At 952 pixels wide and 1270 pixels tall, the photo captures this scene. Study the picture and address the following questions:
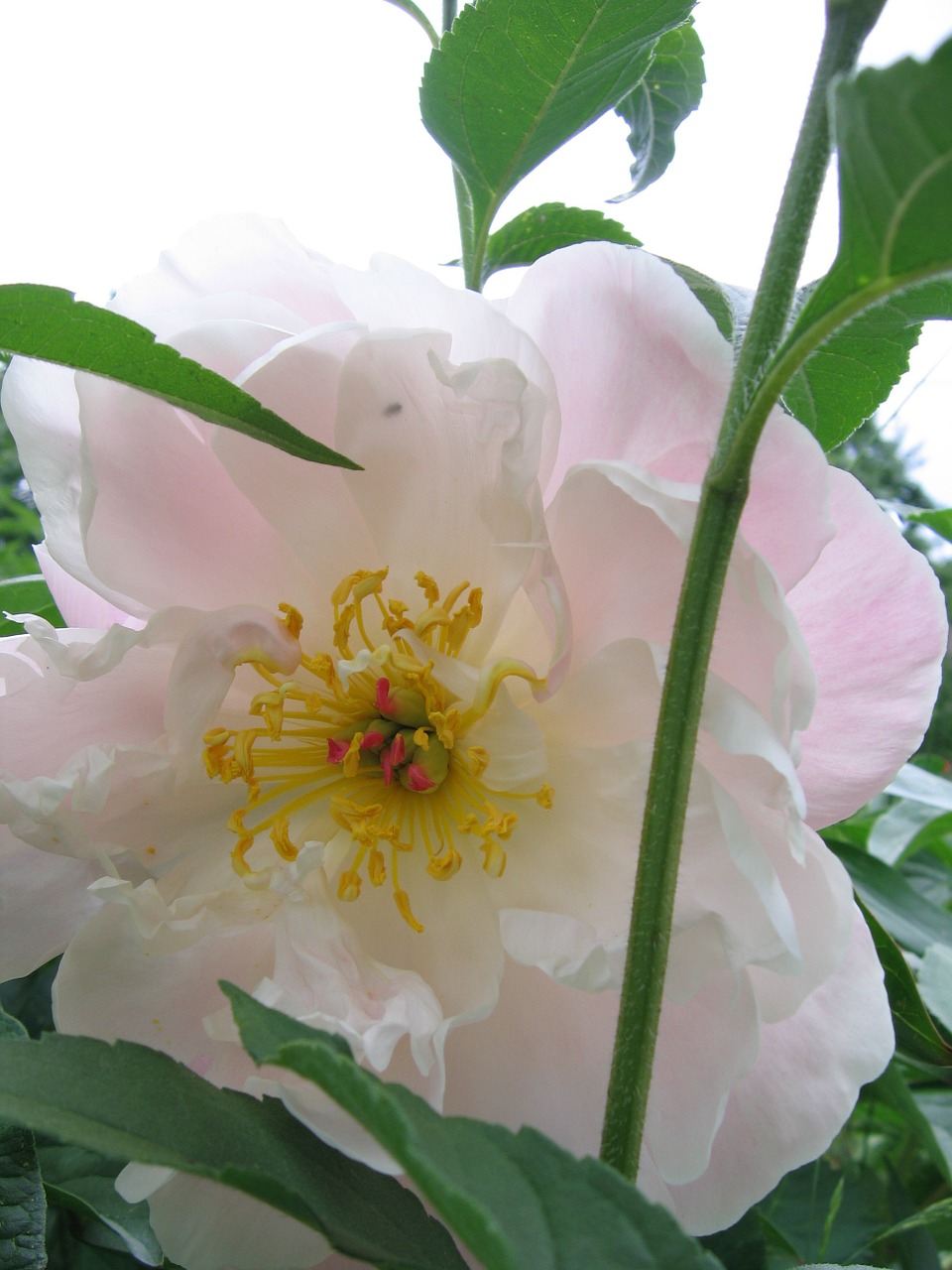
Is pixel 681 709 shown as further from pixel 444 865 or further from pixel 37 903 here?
Answer: pixel 37 903

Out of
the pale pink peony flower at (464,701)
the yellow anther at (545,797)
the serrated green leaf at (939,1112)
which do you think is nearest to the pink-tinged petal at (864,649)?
the pale pink peony flower at (464,701)

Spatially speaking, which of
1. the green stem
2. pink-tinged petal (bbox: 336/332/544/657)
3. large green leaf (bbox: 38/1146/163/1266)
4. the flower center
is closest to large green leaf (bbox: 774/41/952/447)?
the green stem

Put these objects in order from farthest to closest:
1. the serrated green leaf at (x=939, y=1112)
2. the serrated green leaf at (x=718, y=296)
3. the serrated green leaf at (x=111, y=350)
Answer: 1. the serrated green leaf at (x=939, y=1112)
2. the serrated green leaf at (x=718, y=296)
3. the serrated green leaf at (x=111, y=350)

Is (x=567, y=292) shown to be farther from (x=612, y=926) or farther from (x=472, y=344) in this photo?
(x=612, y=926)

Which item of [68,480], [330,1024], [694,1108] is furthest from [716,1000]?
[68,480]

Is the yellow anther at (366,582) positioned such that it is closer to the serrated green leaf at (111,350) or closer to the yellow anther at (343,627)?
the yellow anther at (343,627)
